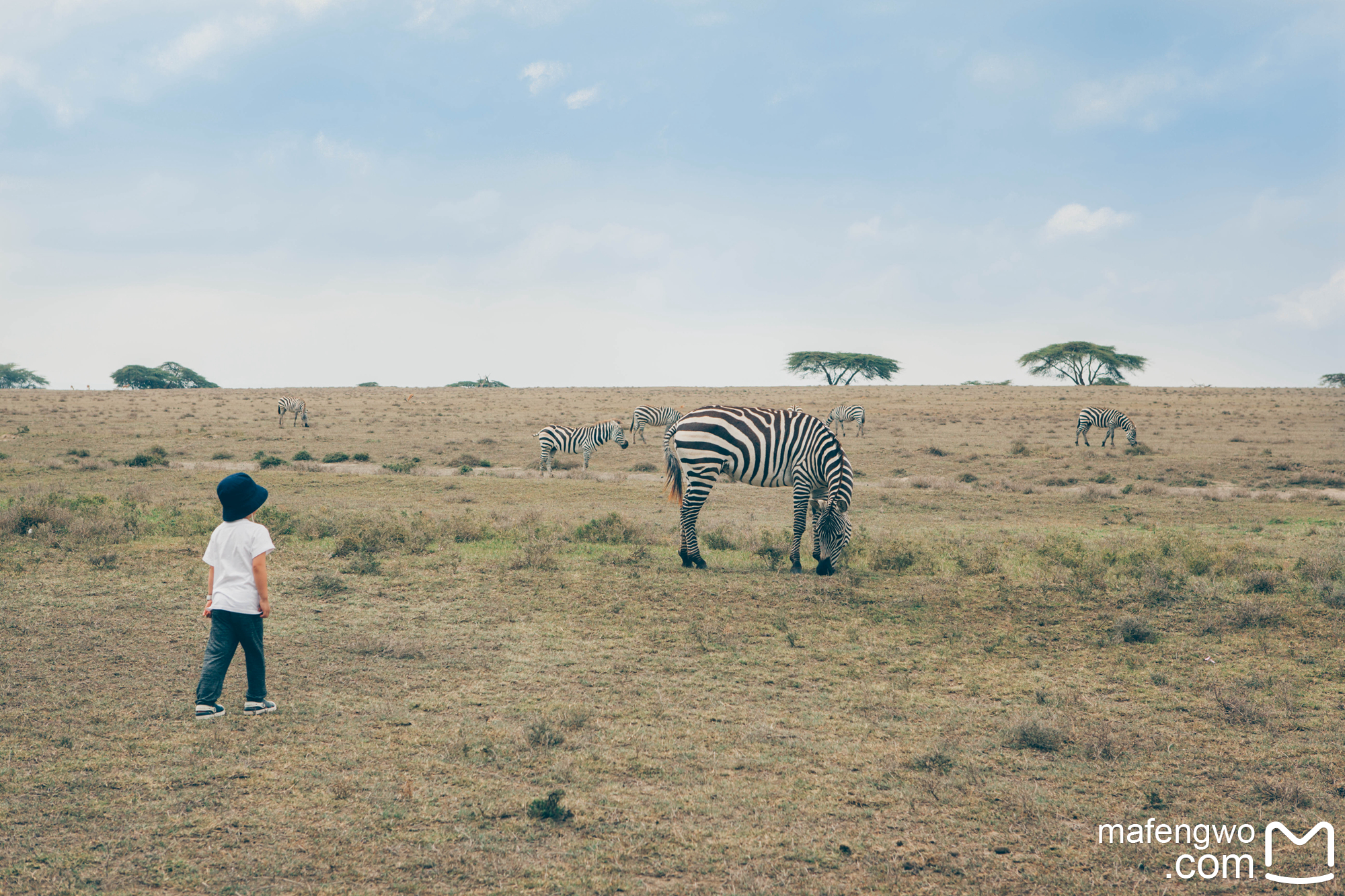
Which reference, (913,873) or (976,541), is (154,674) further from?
(976,541)

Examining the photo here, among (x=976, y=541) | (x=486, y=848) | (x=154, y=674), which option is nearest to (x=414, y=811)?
(x=486, y=848)

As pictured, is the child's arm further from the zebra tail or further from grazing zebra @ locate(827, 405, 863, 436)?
grazing zebra @ locate(827, 405, 863, 436)

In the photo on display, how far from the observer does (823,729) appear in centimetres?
716

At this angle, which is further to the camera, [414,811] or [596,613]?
[596,613]

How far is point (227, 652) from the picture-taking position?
713cm

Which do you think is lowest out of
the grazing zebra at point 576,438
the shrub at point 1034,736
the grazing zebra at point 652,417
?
the shrub at point 1034,736

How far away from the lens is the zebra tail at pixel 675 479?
15102 millimetres

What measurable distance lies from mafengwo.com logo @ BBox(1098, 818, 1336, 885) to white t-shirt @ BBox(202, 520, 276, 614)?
6.31 meters

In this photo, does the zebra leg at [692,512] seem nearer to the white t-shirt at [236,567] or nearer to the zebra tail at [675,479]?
the zebra tail at [675,479]

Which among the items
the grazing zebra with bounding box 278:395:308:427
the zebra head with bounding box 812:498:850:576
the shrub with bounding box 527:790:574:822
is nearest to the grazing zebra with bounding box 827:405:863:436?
the grazing zebra with bounding box 278:395:308:427

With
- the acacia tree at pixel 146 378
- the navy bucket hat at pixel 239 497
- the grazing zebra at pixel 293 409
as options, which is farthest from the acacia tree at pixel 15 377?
the navy bucket hat at pixel 239 497

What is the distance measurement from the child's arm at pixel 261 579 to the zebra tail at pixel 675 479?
28.1 feet

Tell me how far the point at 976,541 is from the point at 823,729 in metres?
10.7

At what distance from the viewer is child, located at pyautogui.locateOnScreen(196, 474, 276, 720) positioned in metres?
7.10
